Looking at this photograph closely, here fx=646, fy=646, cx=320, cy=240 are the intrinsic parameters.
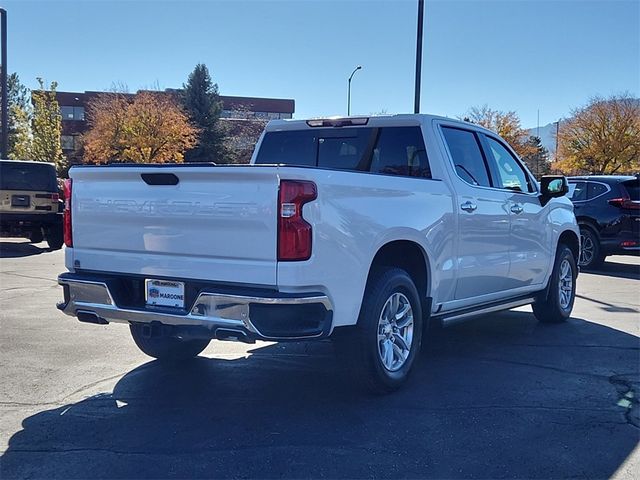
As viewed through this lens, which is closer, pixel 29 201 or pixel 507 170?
pixel 507 170

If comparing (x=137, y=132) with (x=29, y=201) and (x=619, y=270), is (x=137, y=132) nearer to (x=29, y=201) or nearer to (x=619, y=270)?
(x=29, y=201)

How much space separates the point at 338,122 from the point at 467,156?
1235 mm

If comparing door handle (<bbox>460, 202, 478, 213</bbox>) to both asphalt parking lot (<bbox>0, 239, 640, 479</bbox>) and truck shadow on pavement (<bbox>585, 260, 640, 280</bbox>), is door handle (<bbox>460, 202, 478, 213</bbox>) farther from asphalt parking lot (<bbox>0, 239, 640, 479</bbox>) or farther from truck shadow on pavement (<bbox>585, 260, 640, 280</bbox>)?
truck shadow on pavement (<bbox>585, 260, 640, 280</bbox>)

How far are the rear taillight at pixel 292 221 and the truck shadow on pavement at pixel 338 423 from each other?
1126 millimetres

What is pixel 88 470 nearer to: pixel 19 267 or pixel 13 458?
pixel 13 458

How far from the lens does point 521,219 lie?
6.43 meters

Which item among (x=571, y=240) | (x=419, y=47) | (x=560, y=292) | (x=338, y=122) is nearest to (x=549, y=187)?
(x=571, y=240)

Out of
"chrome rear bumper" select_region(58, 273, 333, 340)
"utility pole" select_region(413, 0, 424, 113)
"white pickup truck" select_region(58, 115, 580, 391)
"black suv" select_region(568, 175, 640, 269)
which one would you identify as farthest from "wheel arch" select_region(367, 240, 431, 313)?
"utility pole" select_region(413, 0, 424, 113)

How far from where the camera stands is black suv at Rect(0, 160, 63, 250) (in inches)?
575

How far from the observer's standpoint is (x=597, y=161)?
134 ft

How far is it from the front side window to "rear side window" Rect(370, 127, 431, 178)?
1.05 m

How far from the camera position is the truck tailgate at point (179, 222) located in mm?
3861

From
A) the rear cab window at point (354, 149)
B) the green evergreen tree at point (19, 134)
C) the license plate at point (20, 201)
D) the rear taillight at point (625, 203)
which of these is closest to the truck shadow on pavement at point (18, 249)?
the license plate at point (20, 201)

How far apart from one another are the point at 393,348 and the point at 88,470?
2311mm
